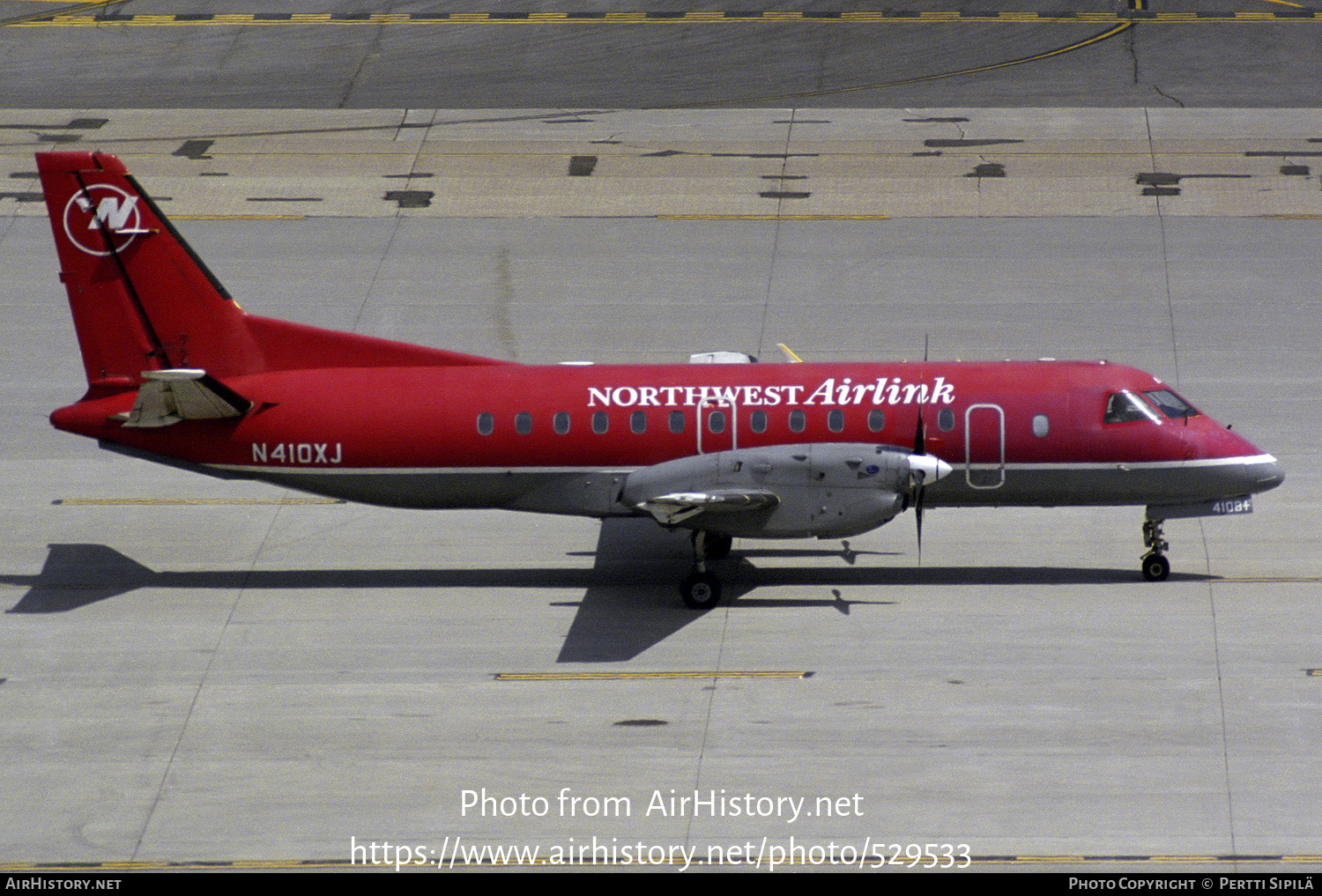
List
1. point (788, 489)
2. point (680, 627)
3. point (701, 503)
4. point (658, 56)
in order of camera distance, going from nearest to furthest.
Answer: point (701, 503)
point (788, 489)
point (680, 627)
point (658, 56)

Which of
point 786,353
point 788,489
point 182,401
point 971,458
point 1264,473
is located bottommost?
point 786,353

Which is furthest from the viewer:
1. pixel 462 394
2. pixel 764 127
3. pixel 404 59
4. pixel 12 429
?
pixel 404 59

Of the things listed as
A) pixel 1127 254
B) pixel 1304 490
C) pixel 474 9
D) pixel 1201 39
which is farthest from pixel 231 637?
pixel 1201 39

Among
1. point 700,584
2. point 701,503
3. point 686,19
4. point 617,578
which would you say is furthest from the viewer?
Result: point 686,19

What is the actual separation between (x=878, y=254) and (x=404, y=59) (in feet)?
59.4

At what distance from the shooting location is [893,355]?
105ft

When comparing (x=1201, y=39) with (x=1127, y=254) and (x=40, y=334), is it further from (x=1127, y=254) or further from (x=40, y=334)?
(x=40, y=334)

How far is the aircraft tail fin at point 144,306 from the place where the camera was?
23859 millimetres

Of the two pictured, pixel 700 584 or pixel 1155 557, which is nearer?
pixel 700 584

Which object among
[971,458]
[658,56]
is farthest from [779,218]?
[971,458]

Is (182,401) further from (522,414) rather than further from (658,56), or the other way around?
(658,56)

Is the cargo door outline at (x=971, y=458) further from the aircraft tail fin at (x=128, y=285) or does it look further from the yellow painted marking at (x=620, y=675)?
the aircraft tail fin at (x=128, y=285)

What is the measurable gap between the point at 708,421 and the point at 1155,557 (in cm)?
718

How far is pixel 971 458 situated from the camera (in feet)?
77.2
